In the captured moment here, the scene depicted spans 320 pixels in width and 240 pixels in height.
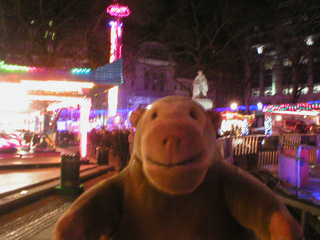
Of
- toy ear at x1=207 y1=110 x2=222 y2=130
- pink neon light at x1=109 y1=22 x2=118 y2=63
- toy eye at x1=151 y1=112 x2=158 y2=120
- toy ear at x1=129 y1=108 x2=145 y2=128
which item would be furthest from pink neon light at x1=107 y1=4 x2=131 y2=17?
toy eye at x1=151 y1=112 x2=158 y2=120

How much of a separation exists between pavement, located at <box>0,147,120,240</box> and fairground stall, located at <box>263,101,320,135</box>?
1169cm

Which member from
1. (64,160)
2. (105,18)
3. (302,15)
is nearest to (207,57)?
(302,15)

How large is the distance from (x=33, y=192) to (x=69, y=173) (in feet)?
2.99

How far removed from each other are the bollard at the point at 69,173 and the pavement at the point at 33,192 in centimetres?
5

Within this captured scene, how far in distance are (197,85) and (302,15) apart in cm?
1092

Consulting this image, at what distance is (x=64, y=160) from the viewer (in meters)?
7.46

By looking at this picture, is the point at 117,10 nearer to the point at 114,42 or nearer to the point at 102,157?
the point at 114,42

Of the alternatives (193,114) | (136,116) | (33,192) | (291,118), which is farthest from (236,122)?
(193,114)

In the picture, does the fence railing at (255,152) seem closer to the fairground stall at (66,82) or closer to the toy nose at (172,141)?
the fairground stall at (66,82)

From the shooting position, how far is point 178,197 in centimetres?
196

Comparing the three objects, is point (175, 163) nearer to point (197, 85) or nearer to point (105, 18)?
point (197, 85)

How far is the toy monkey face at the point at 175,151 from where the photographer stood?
1818 millimetres

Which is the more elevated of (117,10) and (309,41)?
(309,41)

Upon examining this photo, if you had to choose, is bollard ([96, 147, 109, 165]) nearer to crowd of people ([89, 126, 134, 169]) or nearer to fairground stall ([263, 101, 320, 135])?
crowd of people ([89, 126, 134, 169])
